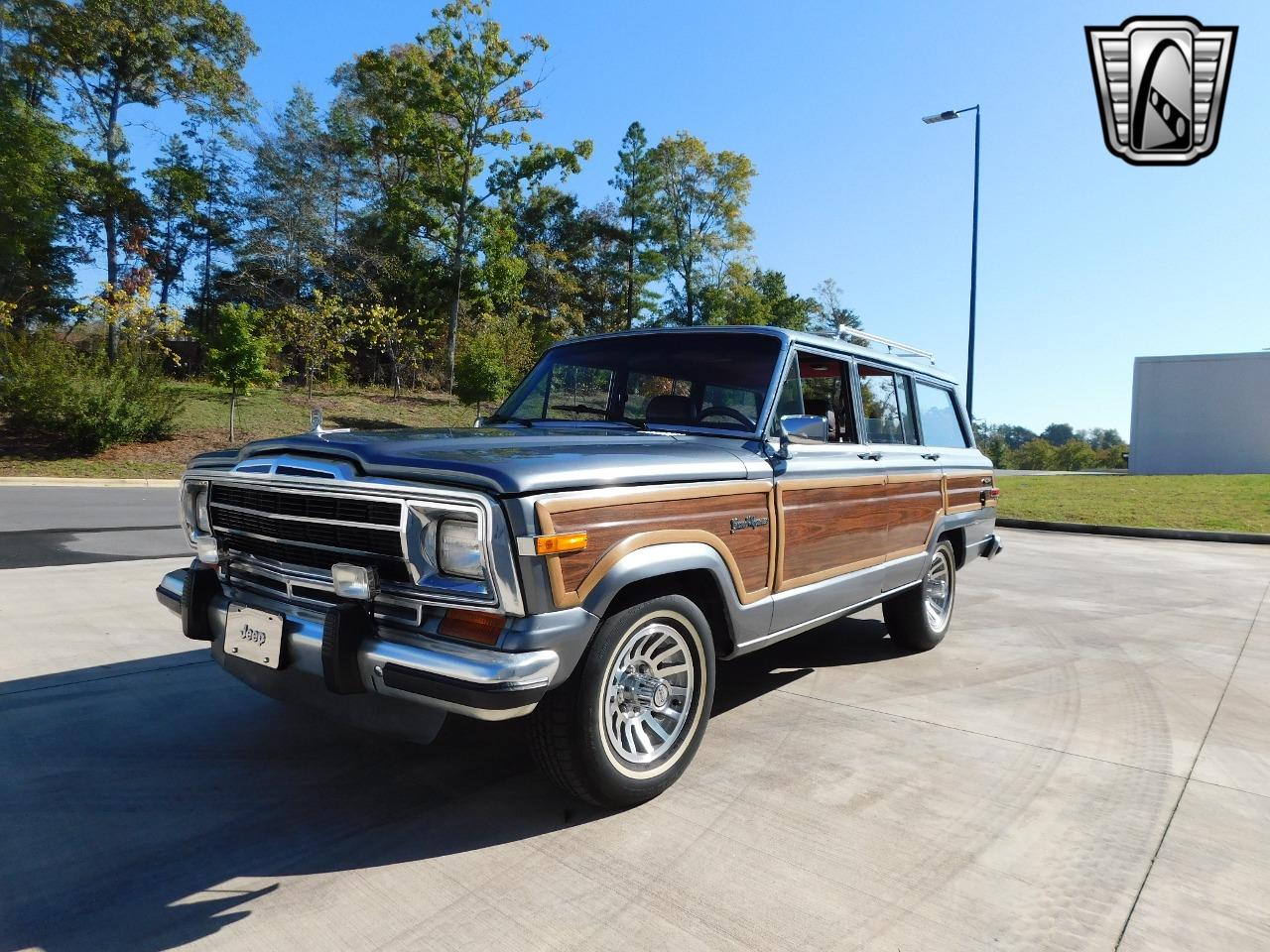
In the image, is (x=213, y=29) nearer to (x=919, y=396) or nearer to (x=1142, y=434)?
(x=919, y=396)

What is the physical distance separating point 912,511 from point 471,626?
10.5 feet

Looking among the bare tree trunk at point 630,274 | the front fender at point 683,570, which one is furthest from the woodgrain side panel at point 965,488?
the bare tree trunk at point 630,274

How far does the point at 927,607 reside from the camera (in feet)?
17.3

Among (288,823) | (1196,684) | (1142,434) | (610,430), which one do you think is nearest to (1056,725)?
(1196,684)

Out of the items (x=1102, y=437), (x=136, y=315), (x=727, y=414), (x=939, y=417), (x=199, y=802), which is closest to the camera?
(x=199, y=802)

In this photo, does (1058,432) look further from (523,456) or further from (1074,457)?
(523,456)

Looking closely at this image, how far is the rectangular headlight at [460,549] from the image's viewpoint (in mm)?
2436

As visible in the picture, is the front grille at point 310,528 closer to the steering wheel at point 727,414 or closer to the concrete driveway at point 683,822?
the concrete driveway at point 683,822

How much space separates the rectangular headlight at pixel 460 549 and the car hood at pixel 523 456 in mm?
141

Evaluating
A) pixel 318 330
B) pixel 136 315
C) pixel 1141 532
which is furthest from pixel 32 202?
pixel 1141 532

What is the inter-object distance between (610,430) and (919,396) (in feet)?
8.47

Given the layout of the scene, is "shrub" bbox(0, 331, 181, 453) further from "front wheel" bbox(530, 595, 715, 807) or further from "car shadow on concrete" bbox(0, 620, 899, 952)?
"front wheel" bbox(530, 595, 715, 807)

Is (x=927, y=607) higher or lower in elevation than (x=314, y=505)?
lower

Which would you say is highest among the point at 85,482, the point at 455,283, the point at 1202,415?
the point at 455,283
